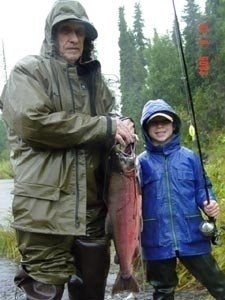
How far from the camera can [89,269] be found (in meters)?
3.34

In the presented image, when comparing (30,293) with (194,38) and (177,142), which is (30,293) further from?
(194,38)

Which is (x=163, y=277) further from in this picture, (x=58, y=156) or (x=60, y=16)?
(x=60, y=16)

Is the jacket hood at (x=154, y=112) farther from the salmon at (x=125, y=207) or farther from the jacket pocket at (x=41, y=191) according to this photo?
the jacket pocket at (x=41, y=191)

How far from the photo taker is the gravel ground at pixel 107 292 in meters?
5.08

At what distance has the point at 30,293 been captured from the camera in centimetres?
316

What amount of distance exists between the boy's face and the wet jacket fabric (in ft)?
0.24

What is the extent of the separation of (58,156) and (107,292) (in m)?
2.64

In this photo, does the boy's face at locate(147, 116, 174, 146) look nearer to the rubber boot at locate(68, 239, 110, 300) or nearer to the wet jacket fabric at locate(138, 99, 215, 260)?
the wet jacket fabric at locate(138, 99, 215, 260)

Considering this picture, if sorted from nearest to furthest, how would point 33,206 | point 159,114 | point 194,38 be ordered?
point 33,206, point 159,114, point 194,38

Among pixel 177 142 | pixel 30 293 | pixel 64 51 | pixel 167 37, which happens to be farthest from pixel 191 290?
pixel 167 37

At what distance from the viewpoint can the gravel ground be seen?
5.08 m

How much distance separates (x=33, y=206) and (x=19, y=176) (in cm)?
19

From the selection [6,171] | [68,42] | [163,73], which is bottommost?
[6,171]

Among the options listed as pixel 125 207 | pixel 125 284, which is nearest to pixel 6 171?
pixel 125 284
